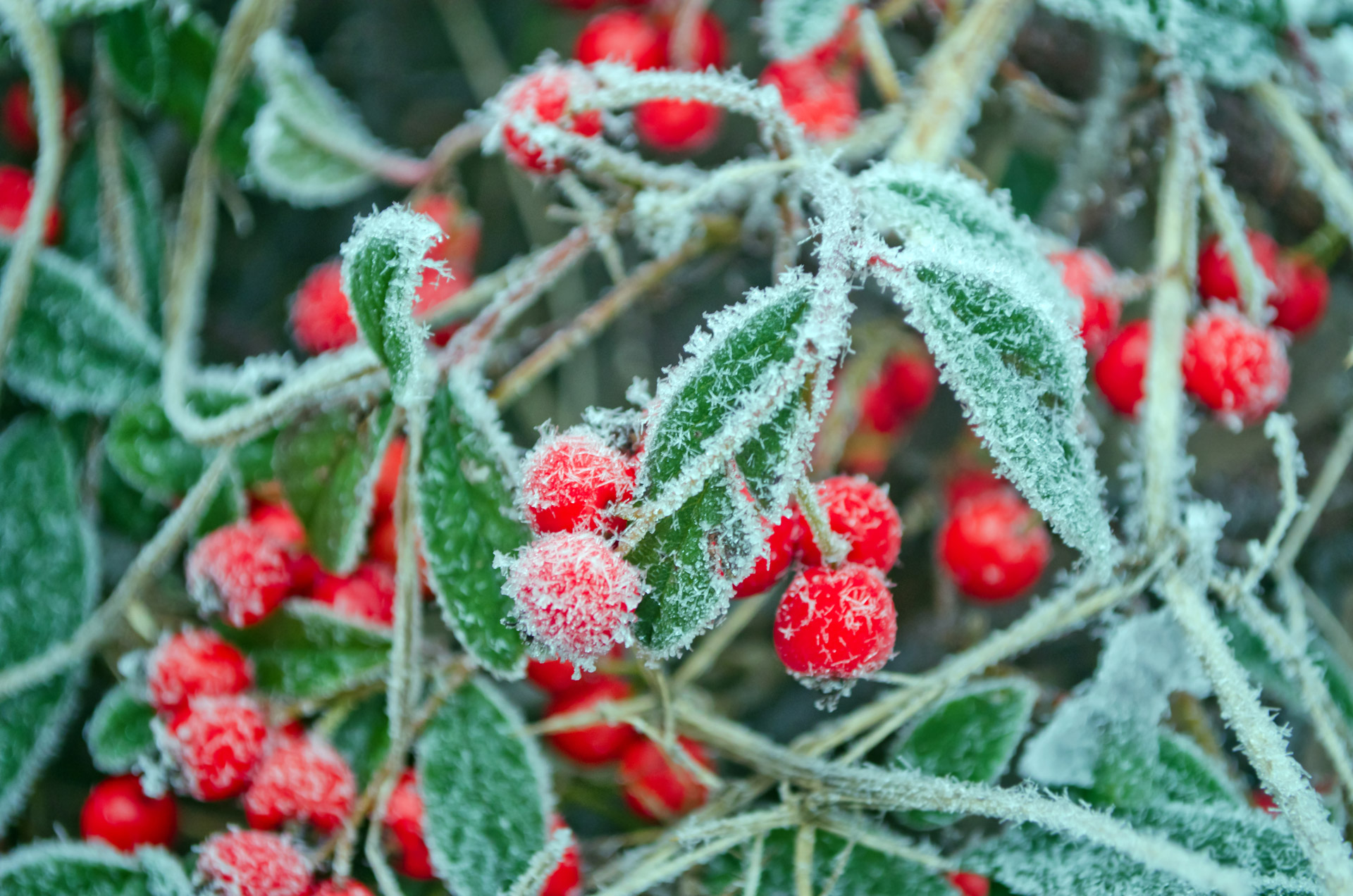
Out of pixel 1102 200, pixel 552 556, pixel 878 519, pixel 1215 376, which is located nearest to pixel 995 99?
pixel 1102 200

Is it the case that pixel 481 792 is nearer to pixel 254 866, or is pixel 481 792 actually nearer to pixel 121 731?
pixel 254 866

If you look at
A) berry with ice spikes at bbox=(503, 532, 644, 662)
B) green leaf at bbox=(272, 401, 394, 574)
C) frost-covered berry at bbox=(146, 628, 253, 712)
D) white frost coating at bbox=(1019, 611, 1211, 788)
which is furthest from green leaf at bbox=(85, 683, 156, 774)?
white frost coating at bbox=(1019, 611, 1211, 788)

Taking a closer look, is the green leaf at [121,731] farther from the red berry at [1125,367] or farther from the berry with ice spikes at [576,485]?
the red berry at [1125,367]

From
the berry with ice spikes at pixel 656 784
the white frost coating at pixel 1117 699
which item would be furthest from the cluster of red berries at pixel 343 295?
the white frost coating at pixel 1117 699

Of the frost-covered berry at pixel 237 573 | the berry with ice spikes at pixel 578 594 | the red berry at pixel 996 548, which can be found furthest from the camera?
the red berry at pixel 996 548

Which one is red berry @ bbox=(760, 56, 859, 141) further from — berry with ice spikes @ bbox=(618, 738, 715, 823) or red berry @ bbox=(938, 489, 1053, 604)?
berry with ice spikes @ bbox=(618, 738, 715, 823)

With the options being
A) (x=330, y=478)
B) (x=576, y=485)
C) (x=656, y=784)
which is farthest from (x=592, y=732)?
(x=576, y=485)
